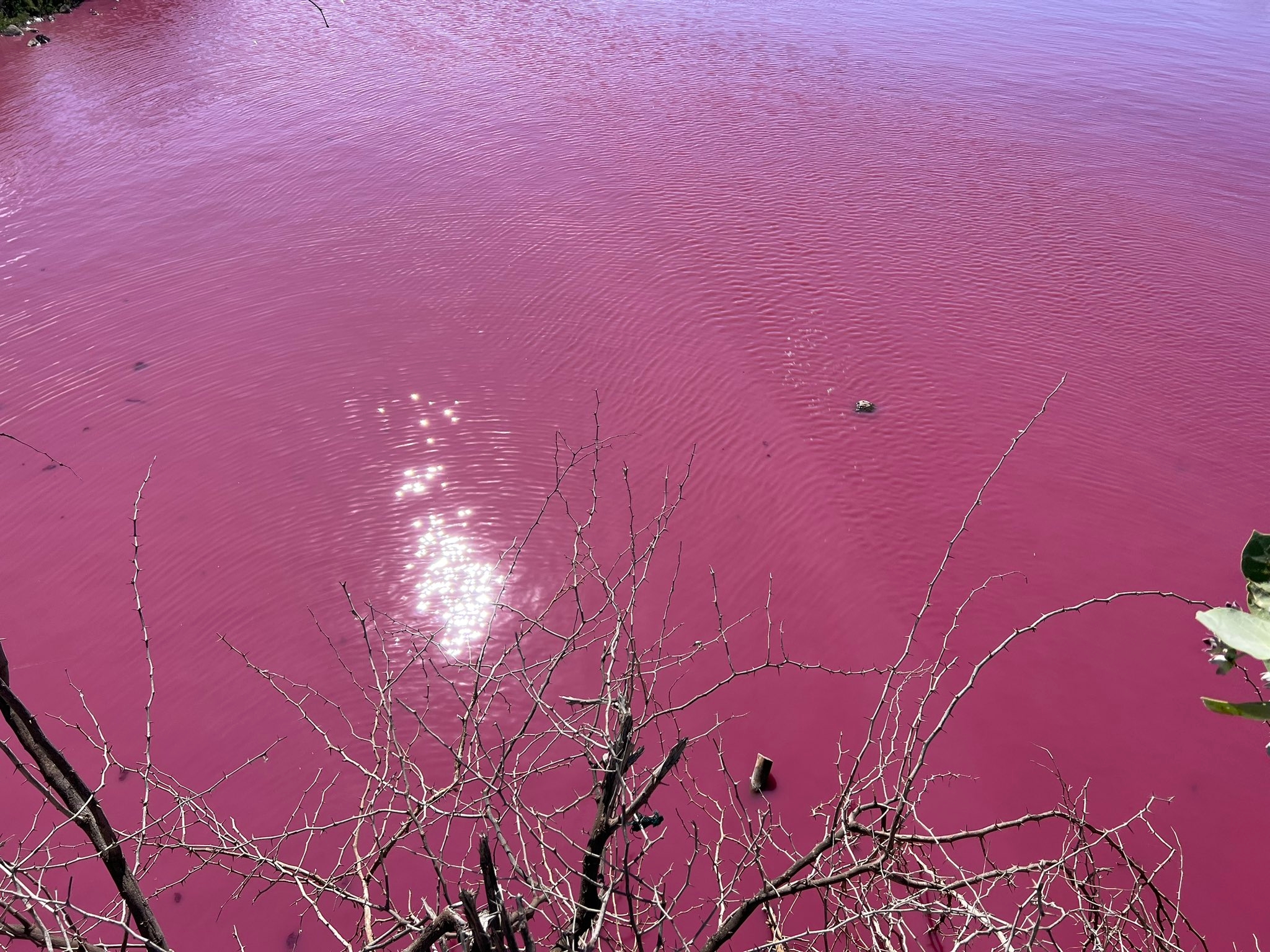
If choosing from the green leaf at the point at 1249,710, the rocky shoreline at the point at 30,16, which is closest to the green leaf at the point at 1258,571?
the green leaf at the point at 1249,710

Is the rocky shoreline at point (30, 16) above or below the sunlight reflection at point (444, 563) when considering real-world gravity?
above

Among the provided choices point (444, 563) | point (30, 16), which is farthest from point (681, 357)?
point (30, 16)

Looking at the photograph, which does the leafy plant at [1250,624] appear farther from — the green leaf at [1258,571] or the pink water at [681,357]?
the pink water at [681,357]

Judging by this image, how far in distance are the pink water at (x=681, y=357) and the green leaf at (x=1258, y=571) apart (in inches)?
139

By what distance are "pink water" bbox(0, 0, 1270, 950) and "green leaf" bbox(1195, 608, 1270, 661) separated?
142 inches

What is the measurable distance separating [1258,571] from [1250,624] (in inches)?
5.1

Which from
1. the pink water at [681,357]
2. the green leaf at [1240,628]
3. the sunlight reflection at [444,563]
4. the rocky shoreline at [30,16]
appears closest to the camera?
the green leaf at [1240,628]

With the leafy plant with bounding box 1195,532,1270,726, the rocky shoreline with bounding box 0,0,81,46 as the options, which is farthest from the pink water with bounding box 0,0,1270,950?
the leafy plant with bounding box 1195,532,1270,726

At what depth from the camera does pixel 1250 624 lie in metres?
1.25

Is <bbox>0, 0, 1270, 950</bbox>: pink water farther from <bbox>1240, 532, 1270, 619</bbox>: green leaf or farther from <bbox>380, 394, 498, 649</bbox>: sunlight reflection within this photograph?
<bbox>1240, 532, 1270, 619</bbox>: green leaf

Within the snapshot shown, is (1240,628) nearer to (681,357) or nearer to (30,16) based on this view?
(681,357)

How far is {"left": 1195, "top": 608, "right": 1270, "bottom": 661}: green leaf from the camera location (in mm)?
1211

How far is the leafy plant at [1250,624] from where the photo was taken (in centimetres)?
121

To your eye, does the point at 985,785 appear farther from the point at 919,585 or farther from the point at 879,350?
the point at 879,350
